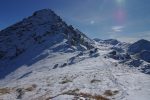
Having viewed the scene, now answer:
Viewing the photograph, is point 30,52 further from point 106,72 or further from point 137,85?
point 137,85

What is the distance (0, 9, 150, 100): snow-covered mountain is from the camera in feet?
135

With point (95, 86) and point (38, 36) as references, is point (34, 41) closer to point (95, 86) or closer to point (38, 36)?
point (38, 36)

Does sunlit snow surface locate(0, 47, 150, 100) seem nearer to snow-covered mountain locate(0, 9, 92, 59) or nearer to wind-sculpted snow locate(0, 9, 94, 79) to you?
wind-sculpted snow locate(0, 9, 94, 79)

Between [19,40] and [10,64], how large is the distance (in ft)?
98.6

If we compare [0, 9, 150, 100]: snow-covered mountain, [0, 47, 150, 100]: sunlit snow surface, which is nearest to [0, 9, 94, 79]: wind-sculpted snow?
[0, 9, 150, 100]: snow-covered mountain

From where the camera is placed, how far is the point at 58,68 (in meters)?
73.9

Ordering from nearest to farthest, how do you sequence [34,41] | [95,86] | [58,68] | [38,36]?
[95,86], [58,68], [34,41], [38,36]

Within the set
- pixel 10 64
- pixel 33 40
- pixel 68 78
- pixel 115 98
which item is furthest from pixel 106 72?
pixel 33 40

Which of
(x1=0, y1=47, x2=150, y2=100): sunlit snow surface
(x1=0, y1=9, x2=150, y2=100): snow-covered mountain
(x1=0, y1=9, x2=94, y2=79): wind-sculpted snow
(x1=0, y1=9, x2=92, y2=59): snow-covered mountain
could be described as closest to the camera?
(x1=0, y1=47, x2=150, y2=100): sunlit snow surface

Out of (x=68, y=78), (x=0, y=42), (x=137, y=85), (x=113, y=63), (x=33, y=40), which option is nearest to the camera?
(x=137, y=85)

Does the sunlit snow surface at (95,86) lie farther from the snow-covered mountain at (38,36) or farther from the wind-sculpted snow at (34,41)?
the snow-covered mountain at (38,36)

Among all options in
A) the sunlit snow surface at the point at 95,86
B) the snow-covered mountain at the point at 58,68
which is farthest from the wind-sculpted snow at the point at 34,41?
the sunlit snow surface at the point at 95,86

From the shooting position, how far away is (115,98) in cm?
3600

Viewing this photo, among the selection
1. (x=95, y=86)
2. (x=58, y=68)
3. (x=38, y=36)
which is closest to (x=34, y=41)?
(x=38, y=36)
